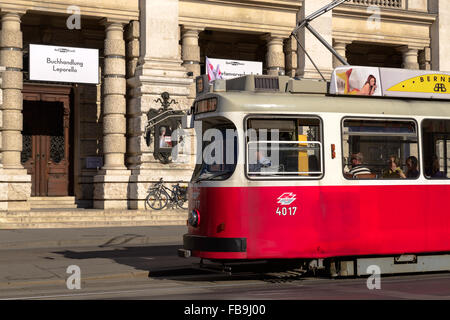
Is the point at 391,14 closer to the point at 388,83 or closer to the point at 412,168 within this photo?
the point at 388,83

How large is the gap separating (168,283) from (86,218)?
12.6 metres

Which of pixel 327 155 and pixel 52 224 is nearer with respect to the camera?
pixel 327 155

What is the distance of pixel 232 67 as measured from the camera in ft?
93.3

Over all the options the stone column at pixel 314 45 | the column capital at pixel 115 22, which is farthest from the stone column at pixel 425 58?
the column capital at pixel 115 22

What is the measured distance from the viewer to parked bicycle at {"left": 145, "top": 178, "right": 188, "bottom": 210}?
2577 centimetres

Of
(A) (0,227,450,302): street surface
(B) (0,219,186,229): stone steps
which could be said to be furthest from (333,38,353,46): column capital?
(A) (0,227,450,302): street surface

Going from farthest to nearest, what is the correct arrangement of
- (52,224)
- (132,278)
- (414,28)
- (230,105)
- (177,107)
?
(414,28) → (177,107) → (52,224) → (132,278) → (230,105)

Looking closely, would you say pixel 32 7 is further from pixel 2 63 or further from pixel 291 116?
pixel 291 116

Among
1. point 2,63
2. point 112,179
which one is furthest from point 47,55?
point 112,179

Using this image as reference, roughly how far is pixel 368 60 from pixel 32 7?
50.6ft

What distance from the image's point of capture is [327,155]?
1166 centimetres

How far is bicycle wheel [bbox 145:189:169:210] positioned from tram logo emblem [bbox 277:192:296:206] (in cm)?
1459

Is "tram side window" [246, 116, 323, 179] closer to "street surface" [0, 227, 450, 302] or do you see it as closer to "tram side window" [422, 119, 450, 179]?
"street surface" [0, 227, 450, 302]

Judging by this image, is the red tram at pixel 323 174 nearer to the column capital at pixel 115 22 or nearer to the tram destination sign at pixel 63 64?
the tram destination sign at pixel 63 64
